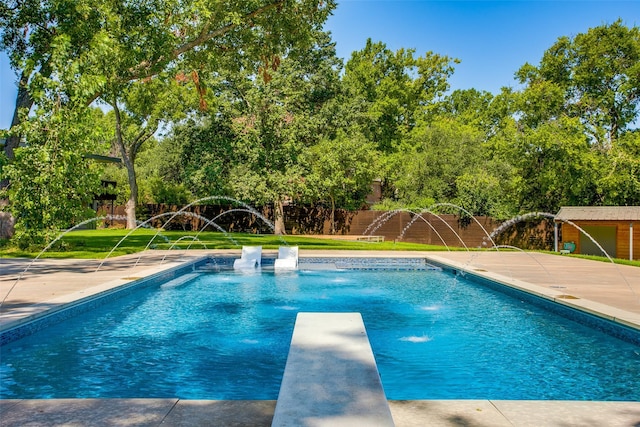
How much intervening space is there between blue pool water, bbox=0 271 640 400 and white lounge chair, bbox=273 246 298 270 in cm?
457

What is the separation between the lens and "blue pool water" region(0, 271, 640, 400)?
16.0 ft

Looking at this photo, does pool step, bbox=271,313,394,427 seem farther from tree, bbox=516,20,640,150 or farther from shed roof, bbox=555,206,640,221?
tree, bbox=516,20,640,150

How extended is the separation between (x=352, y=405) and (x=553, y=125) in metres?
31.9

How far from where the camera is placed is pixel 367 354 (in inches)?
168

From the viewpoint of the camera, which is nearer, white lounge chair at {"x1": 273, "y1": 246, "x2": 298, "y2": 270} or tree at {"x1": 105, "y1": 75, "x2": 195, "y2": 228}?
white lounge chair at {"x1": 273, "y1": 246, "x2": 298, "y2": 270}

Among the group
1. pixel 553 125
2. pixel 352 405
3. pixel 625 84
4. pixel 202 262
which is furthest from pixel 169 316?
pixel 625 84

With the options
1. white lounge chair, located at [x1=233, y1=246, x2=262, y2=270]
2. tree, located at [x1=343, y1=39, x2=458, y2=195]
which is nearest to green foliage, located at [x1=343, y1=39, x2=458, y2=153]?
tree, located at [x1=343, y1=39, x2=458, y2=195]

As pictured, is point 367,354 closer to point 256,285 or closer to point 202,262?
point 256,285

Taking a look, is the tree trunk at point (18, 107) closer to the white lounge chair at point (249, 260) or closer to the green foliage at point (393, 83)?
the white lounge chair at point (249, 260)

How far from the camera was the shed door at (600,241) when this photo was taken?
86.9 feet

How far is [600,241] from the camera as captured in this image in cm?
2716


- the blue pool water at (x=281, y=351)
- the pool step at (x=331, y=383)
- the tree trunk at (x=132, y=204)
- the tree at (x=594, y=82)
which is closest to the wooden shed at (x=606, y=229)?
the tree at (x=594, y=82)

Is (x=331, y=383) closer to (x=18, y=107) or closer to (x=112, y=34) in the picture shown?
(x=112, y=34)

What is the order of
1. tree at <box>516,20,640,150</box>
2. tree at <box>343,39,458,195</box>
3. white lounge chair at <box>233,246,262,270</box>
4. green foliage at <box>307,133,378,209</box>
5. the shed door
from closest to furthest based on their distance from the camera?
white lounge chair at <box>233,246,262,270</box> < the shed door < tree at <box>516,20,640,150</box> < green foliage at <box>307,133,378,209</box> < tree at <box>343,39,458,195</box>
